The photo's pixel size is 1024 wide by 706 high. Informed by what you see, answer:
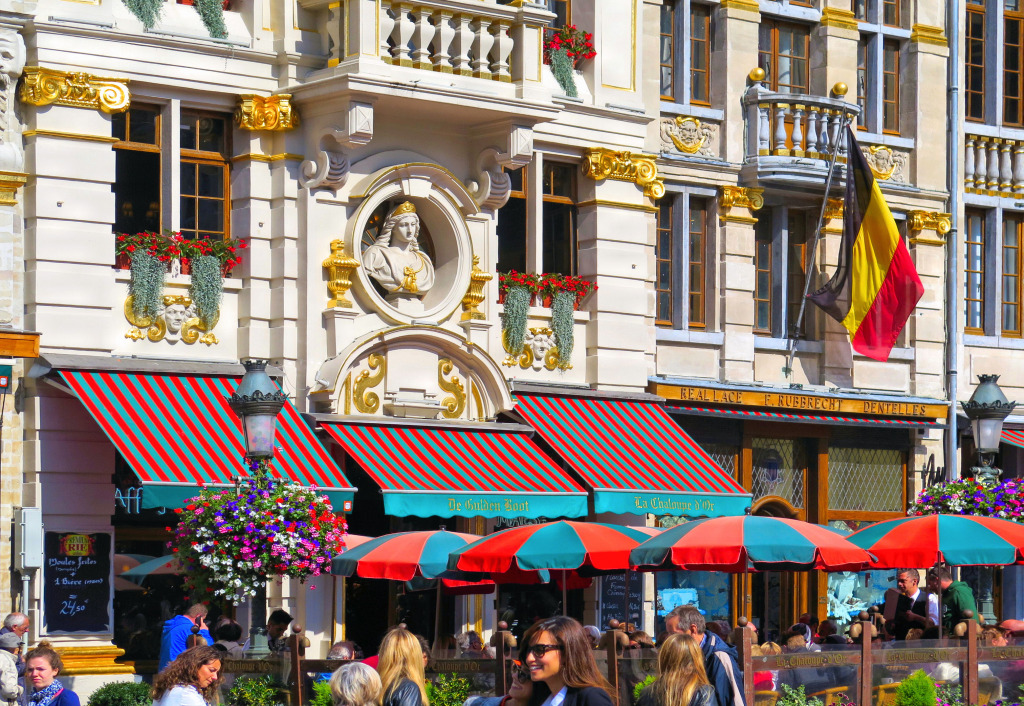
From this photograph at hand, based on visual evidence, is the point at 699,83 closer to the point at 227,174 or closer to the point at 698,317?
the point at 698,317

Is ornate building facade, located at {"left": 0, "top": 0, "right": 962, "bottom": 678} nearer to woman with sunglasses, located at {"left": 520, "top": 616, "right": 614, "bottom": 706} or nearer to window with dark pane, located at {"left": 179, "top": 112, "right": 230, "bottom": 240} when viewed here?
window with dark pane, located at {"left": 179, "top": 112, "right": 230, "bottom": 240}

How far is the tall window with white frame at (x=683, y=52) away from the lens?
87.8 ft

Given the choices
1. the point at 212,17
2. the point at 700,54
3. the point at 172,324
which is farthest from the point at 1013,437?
the point at 212,17

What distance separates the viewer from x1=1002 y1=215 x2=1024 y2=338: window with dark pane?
100ft

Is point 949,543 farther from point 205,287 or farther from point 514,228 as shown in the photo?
point 205,287

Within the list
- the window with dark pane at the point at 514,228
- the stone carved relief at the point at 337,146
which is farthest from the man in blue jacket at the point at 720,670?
the window with dark pane at the point at 514,228

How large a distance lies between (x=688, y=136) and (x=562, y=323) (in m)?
3.66

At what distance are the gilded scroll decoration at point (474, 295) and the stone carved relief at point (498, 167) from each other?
81cm

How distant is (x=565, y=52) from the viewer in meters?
25.2

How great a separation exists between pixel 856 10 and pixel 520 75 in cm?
743

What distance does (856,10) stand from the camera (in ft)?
94.6

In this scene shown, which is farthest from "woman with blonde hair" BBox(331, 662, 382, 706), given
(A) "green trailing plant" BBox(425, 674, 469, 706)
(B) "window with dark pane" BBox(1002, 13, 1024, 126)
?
(B) "window with dark pane" BBox(1002, 13, 1024, 126)

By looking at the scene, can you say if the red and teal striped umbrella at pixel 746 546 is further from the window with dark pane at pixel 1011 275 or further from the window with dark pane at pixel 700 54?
the window with dark pane at pixel 1011 275

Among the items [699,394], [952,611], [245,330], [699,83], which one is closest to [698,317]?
[699,394]
